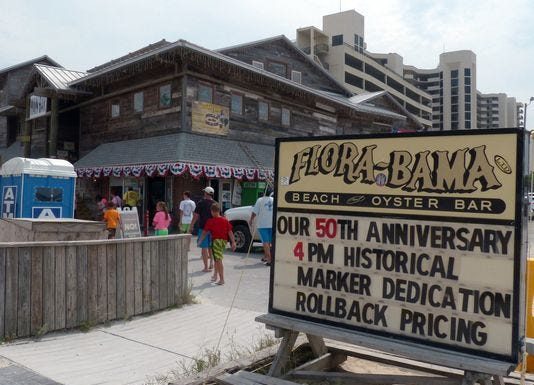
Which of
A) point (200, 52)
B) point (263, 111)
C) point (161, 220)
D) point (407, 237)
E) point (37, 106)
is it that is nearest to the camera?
point (407, 237)

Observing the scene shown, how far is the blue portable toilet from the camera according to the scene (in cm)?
1134

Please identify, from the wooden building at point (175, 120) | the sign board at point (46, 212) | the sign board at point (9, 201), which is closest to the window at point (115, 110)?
the wooden building at point (175, 120)

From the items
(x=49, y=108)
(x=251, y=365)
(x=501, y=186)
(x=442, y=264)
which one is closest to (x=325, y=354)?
(x=251, y=365)

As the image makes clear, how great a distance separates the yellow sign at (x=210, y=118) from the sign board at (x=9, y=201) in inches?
339

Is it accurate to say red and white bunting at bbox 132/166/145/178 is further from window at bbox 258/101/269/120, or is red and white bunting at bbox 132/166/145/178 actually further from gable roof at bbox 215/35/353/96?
gable roof at bbox 215/35/353/96

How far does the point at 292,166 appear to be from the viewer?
427cm

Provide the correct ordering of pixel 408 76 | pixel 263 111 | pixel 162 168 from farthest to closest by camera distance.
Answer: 1. pixel 408 76
2. pixel 263 111
3. pixel 162 168

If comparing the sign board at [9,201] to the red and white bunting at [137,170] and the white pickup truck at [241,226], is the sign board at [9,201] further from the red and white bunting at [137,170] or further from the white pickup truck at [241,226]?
the red and white bunting at [137,170]

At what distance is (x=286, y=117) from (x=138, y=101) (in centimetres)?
721

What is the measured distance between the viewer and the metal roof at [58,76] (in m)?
24.0

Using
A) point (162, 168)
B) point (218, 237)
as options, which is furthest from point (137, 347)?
point (162, 168)

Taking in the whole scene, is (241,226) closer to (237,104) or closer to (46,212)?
(46,212)

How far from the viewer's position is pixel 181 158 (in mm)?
17266

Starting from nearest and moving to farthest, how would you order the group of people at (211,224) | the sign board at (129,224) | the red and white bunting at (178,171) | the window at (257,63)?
the group of people at (211,224) < the sign board at (129,224) < the red and white bunting at (178,171) < the window at (257,63)
